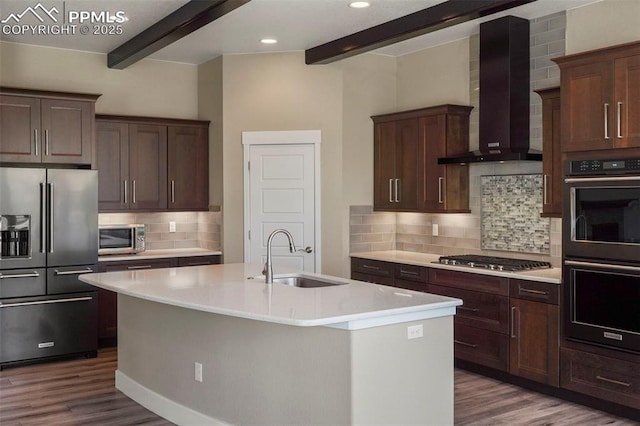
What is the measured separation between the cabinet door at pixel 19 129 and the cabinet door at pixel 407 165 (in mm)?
3374

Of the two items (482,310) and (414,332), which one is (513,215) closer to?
(482,310)

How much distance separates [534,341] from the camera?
16.3 feet

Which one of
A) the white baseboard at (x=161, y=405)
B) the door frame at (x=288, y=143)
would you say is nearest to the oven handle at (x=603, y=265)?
the white baseboard at (x=161, y=405)

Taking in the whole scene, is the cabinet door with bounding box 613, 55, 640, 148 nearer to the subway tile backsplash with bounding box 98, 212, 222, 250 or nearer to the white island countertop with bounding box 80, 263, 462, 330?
the white island countertop with bounding box 80, 263, 462, 330

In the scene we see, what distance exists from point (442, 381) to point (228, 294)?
130 centimetres

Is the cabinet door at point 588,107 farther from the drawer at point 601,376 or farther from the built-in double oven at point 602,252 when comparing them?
the drawer at point 601,376

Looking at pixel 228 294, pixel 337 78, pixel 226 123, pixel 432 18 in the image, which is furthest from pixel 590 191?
pixel 226 123

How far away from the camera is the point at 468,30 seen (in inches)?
236

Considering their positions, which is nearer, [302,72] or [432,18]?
[432,18]

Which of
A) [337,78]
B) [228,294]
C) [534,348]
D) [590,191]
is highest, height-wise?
[337,78]

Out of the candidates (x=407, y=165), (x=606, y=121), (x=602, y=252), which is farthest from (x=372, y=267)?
(x=606, y=121)

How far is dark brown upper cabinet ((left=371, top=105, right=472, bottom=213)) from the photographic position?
6156mm

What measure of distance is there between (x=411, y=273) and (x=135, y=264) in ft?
8.73

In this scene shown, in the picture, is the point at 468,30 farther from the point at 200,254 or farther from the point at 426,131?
the point at 200,254
